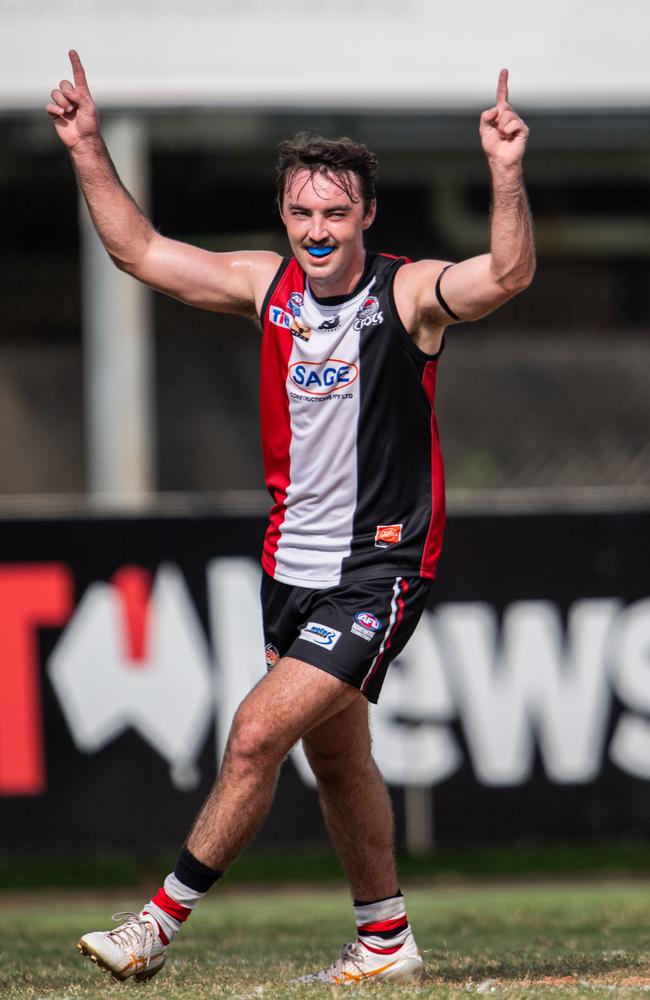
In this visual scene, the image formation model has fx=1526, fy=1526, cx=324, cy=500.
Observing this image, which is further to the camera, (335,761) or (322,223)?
(335,761)

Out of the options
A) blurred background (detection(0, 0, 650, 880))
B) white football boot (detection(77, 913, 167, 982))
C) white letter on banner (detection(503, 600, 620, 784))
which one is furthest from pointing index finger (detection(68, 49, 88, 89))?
white letter on banner (detection(503, 600, 620, 784))

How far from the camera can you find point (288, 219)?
183 inches

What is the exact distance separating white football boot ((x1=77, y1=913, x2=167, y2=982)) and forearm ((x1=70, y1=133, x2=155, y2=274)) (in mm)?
2025

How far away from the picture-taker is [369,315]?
462cm

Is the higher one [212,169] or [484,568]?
[212,169]

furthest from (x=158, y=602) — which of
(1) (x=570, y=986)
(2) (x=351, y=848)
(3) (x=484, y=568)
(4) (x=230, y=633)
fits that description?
(1) (x=570, y=986)

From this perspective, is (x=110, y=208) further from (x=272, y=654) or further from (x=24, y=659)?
(x=24, y=659)

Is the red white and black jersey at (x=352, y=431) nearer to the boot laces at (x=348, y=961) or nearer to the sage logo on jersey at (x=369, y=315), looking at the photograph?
the sage logo on jersey at (x=369, y=315)

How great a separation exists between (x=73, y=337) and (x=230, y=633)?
5.87 meters

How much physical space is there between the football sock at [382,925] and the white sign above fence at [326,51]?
7335mm

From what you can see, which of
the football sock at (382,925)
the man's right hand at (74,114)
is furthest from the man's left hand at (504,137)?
the football sock at (382,925)

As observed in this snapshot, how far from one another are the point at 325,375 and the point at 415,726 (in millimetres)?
3974

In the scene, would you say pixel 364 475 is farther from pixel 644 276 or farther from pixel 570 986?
pixel 644 276

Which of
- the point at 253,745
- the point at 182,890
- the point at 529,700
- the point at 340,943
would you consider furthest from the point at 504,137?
the point at 529,700
